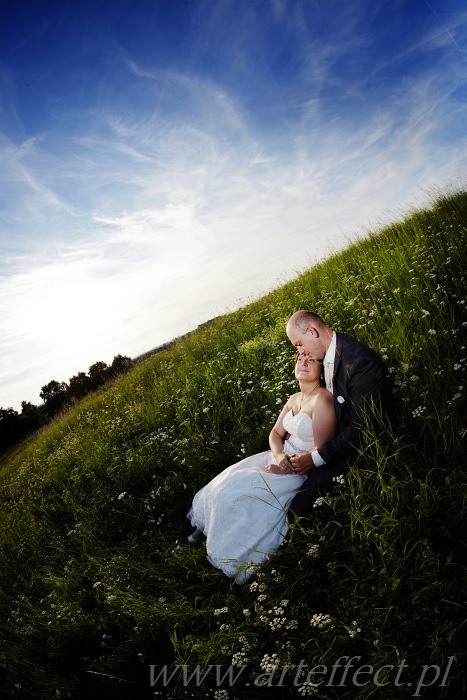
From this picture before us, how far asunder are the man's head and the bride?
0.11 m

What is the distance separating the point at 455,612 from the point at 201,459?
353cm

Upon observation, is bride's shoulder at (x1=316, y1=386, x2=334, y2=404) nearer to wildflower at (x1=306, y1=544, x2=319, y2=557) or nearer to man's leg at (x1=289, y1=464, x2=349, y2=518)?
man's leg at (x1=289, y1=464, x2=349, y2=518)

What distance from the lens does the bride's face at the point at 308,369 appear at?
3529 millimetres

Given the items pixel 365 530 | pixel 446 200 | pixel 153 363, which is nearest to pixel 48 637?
pixel 365 530

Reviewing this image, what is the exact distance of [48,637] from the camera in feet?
11.1

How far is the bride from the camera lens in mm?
3127

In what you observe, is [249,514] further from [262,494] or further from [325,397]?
[325,397]

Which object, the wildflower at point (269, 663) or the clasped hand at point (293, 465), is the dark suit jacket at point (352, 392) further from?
the wildflower at point (269, 663)

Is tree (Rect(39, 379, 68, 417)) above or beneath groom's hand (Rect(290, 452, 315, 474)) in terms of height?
above

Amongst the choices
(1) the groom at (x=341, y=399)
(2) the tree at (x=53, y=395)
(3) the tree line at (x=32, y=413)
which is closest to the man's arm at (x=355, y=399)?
(1) the groom at (x=341, y=399)

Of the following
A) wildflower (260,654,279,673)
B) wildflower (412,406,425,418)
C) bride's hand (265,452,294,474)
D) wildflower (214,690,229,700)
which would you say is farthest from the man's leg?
wildflower (214,690,229,700)

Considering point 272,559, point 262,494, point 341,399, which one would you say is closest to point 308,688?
point 272,559

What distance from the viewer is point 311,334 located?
349cm

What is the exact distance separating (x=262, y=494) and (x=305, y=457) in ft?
1.75
